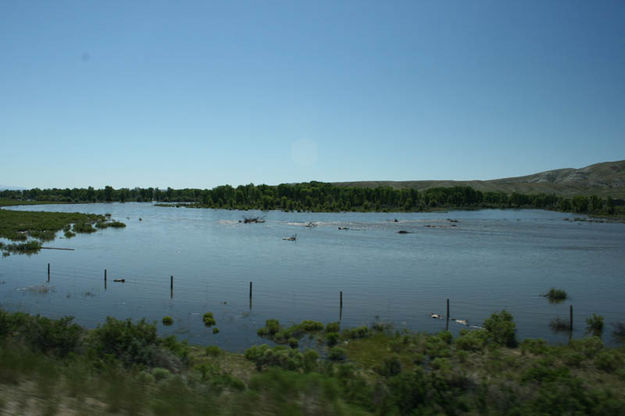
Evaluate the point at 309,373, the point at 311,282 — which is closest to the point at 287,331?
the point at 309,373

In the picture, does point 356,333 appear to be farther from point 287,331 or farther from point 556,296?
point 556,296

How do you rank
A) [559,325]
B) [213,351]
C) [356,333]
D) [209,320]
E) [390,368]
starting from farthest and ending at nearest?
[559,325]
[209,320]
[356,333]
[213,351]
[390,368]

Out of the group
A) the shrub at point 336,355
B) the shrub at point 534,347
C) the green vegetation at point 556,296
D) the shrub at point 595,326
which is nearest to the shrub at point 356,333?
the shrub at point 336,355

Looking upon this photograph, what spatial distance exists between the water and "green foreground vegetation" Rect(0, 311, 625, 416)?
4.11 meters

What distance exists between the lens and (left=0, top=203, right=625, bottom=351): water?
102 feet

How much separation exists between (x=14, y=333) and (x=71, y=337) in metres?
3.29

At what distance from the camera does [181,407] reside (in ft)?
20.6

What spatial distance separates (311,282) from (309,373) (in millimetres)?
32668

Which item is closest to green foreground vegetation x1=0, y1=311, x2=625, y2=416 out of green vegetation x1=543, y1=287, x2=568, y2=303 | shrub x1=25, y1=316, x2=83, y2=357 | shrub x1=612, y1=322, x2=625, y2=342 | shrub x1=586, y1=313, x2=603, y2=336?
shrub x1=25, y1=316, x2=83, y2=357

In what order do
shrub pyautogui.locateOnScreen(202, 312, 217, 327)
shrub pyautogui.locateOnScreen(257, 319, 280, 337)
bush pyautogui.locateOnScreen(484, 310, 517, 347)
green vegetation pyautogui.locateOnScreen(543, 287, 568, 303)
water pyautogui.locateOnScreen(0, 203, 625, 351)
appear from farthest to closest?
1. green vegetation pyautogui.locateOnScreen(543, 287, 568, 303)
2. water pyautogui.locateOnScreen(0, 203, 625, 351)
3. shrub pyautogui.locateOnScreen(202, 312, 217, 327)
4. shrub pyautogui.locateOnScreen(257, 319, 280, 337)
5. bush pyautogui.locateOnScreen(484, 310, 517, 347)

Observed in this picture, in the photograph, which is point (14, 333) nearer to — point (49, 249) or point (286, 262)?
point (286, 262)

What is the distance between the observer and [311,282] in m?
43.3

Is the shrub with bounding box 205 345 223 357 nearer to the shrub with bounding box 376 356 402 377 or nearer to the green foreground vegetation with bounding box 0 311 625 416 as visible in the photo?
the green foreground vegetation with bounding box 0 311 625 416

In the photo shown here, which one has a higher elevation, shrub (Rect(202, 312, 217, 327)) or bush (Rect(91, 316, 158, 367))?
bush (Rect(91, 316, 158, 367))
